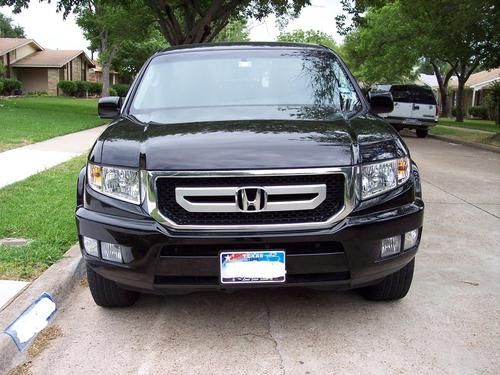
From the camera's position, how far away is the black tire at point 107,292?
373cm

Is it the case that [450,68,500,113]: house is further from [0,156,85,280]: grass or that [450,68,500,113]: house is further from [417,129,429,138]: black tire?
[0,156,85,280]: grass

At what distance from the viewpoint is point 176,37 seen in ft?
80.0

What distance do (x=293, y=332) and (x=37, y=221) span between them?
313 cm

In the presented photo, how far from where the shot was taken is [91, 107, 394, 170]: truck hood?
10.2 feet

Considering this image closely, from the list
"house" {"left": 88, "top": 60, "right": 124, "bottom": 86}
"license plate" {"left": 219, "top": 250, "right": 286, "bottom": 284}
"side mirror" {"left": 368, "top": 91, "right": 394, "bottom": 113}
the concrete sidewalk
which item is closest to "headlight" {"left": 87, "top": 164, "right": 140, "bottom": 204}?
"license plate" {"left": 219, "top": 250, "right": 286, "bottom": 284}

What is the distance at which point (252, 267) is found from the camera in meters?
3.11

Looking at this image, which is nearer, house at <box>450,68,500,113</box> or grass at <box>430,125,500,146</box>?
grass at <box>430,125,500,146</box>

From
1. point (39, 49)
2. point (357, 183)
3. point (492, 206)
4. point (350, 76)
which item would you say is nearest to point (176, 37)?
point (492, 206)

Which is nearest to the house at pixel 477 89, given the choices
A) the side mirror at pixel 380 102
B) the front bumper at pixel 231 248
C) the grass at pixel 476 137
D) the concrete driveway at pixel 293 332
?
the grass at pixel 476 137

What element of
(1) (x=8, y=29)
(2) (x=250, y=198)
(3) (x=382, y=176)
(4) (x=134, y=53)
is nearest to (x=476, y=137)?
(3) (x=382, y=176)

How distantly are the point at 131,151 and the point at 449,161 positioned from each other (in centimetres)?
1069

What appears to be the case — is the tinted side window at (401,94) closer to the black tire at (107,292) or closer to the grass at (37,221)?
the grass at (37,221)

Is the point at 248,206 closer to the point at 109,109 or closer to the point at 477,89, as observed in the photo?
the point at 109,109

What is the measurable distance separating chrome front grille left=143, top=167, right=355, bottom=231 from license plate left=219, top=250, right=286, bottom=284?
0.14 m
